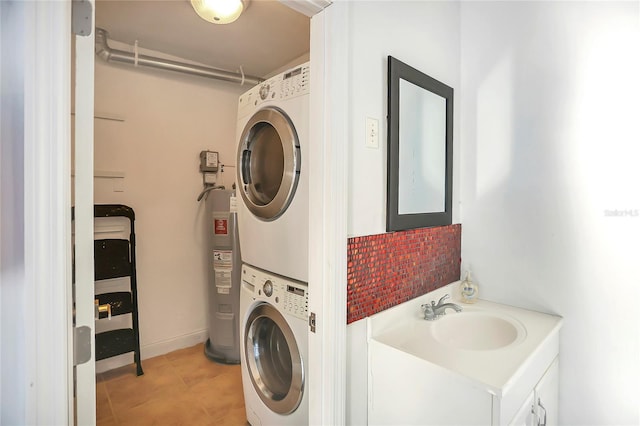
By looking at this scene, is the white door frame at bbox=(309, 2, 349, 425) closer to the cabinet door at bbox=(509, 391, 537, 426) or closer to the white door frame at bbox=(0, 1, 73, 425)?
the cabinet door at bbox=(509, 391, 537, 426)

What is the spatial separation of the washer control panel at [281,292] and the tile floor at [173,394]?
92 cm

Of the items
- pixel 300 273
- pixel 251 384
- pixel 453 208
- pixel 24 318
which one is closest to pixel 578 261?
pixel 453 208

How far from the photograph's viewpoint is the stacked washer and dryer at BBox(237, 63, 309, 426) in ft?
4.40

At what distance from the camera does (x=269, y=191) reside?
1.58 metres

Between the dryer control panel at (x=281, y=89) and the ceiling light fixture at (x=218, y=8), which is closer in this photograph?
the dryer control panel at (x=281, y=89)

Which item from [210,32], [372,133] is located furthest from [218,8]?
[372,133]

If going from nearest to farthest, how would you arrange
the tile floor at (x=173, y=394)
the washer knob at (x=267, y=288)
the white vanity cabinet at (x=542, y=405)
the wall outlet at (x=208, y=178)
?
the white vanity cabinet at (x=542, y=405)
the washer knob at (x=267, y=288)
the tile floor at (x=173, y=394)
the wall outlet at (x=208, y=178)

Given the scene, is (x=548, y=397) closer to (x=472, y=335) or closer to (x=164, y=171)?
(x=472, y=335)

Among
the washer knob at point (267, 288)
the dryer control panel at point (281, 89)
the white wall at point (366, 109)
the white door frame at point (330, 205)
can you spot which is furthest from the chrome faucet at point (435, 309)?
the dryer control panel at point (281, 89)

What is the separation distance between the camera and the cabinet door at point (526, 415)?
1.01m

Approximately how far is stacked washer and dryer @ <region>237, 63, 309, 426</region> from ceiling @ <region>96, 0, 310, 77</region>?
781 millimetres

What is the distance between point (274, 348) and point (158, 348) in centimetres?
155

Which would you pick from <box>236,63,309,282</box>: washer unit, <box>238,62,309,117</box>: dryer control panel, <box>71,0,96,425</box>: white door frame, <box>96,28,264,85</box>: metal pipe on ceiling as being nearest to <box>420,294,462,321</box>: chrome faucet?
<box>236,63,309,282</box>: washer unit

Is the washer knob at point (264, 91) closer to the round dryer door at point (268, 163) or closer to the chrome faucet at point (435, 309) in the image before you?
the round dryer door at point (268, 163)
